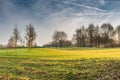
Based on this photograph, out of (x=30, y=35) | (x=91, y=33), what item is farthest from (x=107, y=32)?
(x=30, y=35)

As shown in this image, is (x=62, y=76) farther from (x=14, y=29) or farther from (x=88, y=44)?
(x=88, y=44)

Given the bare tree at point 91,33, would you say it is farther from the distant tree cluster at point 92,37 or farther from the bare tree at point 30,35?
the bare tree at point 30,35

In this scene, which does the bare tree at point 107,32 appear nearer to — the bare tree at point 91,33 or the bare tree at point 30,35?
the bare tree at point 91,33

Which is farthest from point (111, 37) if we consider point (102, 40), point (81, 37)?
point (81, 37)

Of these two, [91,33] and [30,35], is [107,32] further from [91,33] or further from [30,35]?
[30,35]


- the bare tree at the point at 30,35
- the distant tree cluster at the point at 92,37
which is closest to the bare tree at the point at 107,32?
the distant tree cluster at the point at 92,37

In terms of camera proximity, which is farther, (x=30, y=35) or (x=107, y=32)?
(x=107, y=32)

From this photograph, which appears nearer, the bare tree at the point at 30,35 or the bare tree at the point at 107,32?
the bare tree at the point at 30,35

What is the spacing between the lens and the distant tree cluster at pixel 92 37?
12925 centimetres

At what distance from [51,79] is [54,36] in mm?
128003

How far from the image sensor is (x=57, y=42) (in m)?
144

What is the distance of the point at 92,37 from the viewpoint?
134 m

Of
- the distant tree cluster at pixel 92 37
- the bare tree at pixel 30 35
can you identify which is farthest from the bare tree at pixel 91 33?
the bare tree at pixel 30 35

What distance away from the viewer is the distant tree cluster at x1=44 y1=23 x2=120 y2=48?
129250 millimetres
